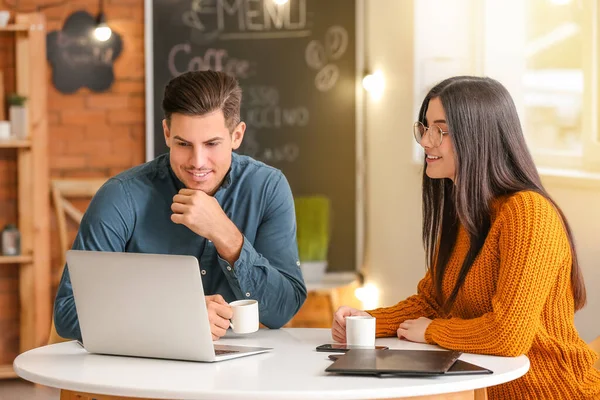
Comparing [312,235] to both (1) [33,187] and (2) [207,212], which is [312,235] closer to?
(1) [33,187]

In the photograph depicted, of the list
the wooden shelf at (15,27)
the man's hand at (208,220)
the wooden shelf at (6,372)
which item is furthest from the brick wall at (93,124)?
the man's hand at (208,220)

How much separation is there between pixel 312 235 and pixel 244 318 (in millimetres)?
2720

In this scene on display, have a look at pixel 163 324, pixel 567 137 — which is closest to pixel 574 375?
pixel 163 324

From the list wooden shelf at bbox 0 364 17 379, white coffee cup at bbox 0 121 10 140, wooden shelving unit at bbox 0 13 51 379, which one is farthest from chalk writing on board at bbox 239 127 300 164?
wooden shelf at bbox 0 364 17 379

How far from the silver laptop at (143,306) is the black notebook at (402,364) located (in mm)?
239

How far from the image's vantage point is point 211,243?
7.61ft

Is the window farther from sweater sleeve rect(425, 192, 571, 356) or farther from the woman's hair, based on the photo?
sweater sleeve rect(425, 192, 571, 356)

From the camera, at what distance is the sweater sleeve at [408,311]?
7.27 feet

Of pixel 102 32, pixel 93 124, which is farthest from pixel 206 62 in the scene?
pixel 93 124

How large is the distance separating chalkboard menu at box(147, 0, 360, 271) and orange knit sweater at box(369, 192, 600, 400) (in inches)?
106

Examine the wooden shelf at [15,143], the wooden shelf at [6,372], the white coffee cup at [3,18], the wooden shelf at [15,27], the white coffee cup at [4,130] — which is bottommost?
the wooden shelf at [6,372]

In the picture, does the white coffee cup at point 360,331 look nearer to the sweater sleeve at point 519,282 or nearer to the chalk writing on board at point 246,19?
the sweater sleeve at point 519,282

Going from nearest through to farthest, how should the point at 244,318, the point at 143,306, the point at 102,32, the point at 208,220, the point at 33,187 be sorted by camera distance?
the point at 143,306
the point at 244,318
the point at 208,220
the point at 33,187
the point at 102,32

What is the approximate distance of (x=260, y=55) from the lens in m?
4.82
